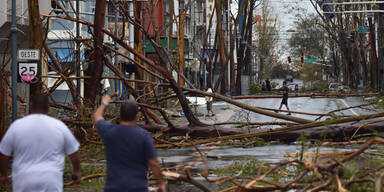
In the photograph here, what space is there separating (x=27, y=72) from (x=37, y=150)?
29.7ft

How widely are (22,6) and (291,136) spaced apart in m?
12.4

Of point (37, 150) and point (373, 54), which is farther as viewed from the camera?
point (373, 54)

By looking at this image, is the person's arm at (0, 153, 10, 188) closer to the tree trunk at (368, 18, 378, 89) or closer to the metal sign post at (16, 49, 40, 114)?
the metal sign post at (16, 49, 40, 114)

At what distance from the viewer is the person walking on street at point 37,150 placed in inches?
239

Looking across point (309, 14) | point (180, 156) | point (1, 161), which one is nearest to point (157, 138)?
point (180, 156)

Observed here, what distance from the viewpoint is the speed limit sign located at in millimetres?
14805

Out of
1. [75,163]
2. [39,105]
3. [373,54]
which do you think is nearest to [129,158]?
[75,163]

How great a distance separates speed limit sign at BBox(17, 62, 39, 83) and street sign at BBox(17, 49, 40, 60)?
0.46 feet

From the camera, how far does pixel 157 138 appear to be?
14.9 m

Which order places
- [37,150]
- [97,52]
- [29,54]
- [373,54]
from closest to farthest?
[37,150] < [29,54] < [97,52] < [373,54]

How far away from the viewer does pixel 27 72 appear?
48.7 feet

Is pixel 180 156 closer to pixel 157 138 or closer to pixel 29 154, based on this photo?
pixel 157 138

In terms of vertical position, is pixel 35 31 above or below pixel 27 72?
above

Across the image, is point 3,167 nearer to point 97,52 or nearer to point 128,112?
point 128,112
